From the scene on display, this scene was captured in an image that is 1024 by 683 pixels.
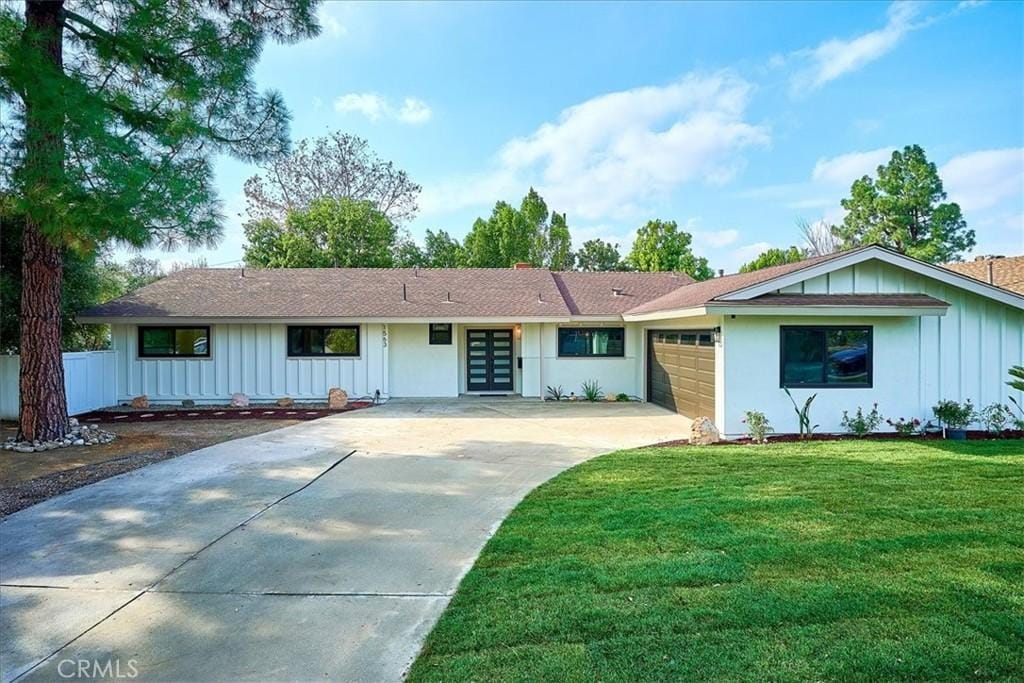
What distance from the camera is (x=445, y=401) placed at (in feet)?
49.1

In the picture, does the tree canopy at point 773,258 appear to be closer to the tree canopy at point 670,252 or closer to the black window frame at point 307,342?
the tree canopy at point 670,252

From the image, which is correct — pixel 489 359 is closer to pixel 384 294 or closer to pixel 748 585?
pixel 384 294

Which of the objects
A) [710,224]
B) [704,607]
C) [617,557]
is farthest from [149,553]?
[710,224]

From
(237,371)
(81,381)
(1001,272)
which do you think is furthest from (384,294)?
(1001,272)

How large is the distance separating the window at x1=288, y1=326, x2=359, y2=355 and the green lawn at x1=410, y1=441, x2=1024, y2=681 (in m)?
10.1

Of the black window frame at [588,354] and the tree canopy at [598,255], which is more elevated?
the tree canopy at [598,255]

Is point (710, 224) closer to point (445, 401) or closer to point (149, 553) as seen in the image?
point (445, 401)

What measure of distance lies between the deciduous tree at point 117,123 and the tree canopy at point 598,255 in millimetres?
31257

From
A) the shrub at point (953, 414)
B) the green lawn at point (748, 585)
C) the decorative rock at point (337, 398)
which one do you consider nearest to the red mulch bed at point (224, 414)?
the decorative rock at point (337, 398)

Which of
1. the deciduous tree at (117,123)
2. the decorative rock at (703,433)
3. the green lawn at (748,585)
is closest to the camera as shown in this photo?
the green lawn at (748,585)

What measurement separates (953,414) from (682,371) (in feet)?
16.0

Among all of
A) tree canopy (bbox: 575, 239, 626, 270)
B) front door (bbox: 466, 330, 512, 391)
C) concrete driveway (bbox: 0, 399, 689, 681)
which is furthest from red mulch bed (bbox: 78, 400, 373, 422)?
tree canopy (bbox: 575, 239, 626, 270)

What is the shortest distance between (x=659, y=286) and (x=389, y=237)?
16.7 metres

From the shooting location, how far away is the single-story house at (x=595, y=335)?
9.91 m
